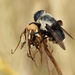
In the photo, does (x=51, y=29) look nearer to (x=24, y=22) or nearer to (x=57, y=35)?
(x=57, y=35)

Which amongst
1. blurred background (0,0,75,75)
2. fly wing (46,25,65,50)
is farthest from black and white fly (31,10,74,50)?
blurred background (0,0,75,75)

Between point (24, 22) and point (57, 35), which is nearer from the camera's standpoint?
point (57, 35)

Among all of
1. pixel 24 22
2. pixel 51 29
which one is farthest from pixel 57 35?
pixel 24 22

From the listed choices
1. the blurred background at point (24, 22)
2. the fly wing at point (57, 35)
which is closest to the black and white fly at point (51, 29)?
the fly wing at point (57, 35)

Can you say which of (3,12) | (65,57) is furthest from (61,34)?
(3,12)

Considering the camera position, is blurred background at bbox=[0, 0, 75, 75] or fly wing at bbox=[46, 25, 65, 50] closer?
fly wing at bbox=[46, 25, 65, 50]

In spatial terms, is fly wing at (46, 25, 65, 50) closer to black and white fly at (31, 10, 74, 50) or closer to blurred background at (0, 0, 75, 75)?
black and white fly at (31, 10, 74, 50)

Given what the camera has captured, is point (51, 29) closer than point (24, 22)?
Yes

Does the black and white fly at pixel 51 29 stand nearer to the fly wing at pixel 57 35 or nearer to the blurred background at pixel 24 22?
the fly wing at pixel 57 35
